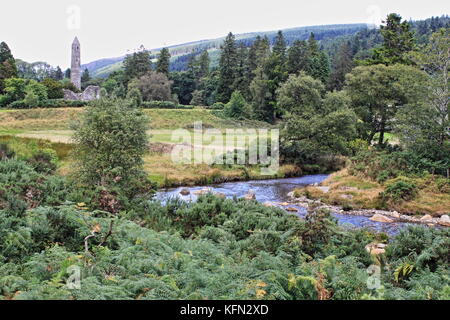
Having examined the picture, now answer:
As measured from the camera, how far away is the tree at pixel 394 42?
4853cm

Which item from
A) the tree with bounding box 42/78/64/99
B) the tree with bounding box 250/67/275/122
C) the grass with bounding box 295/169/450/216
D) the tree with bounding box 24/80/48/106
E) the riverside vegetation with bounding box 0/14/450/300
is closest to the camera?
the riverside vegetation with bounding box 0/14/450/300

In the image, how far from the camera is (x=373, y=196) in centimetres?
2600

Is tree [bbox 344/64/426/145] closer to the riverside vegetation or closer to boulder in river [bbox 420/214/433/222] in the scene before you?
the riverside vegetation

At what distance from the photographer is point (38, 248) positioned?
352 inches

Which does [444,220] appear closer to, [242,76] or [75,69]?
[242,76]

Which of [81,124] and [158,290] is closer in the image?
[158,290]

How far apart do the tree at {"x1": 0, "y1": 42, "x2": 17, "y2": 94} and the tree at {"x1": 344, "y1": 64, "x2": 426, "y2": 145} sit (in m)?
55.4

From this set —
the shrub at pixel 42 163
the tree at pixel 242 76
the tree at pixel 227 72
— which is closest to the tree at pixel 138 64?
the tree at pixel 227 72

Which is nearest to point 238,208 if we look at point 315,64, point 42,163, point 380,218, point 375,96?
point 42,163

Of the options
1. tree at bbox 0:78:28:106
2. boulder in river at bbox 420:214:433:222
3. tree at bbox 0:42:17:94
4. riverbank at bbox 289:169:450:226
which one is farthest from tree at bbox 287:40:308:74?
boulder in river at bbox 420:214:433:222

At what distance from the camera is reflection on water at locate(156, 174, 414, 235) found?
852 inches

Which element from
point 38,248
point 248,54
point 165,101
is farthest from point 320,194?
point 248,54
